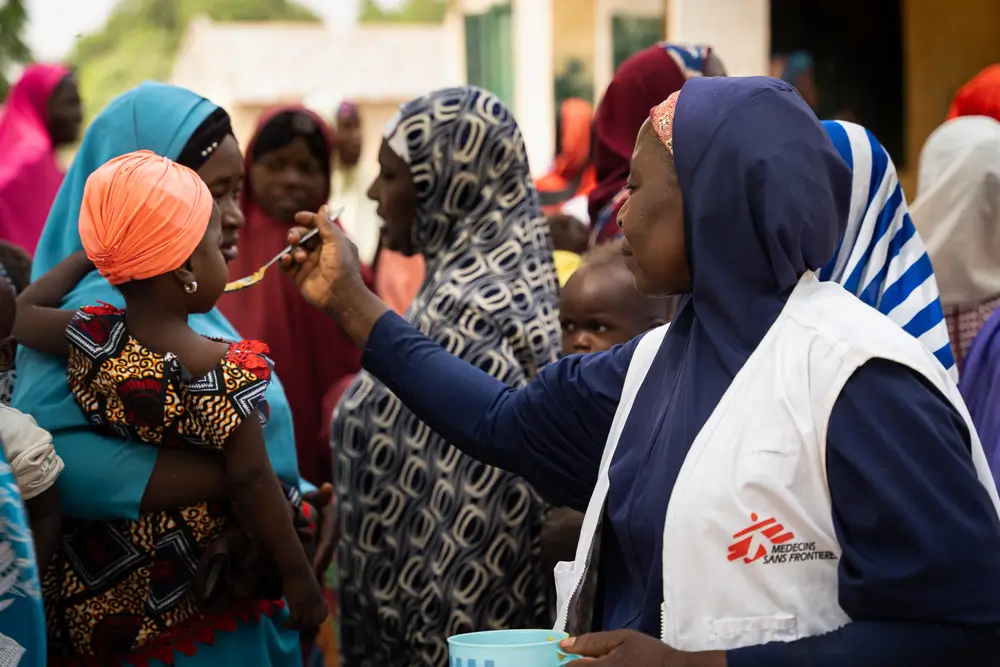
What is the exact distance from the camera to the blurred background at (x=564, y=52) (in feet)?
30.2

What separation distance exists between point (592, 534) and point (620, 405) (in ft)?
0.77

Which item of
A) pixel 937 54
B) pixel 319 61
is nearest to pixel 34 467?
pixel 937 54

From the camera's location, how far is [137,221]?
242 centimetres

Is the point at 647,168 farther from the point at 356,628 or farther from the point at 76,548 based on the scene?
the point at 356,628

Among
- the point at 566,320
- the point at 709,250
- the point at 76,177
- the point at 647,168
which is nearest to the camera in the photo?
the point at 709,250

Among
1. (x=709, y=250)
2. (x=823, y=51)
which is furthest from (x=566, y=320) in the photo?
(x=823, y=51)

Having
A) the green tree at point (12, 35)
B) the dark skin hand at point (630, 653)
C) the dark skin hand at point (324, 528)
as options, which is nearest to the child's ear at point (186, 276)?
the dark skin hand at point (324, 528)

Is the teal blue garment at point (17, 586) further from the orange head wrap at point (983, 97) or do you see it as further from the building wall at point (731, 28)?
the building wall at point (731, 28)

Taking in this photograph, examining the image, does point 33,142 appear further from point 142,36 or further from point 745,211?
point 142,36

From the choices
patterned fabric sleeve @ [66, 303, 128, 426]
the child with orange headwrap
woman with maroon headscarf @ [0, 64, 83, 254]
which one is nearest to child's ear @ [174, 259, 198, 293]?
the child with orange headwrap

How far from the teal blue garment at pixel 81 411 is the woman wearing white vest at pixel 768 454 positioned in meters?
0.90

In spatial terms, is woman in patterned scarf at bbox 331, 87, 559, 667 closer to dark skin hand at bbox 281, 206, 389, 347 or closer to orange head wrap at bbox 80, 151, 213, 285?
dark skin hand at bbox 281, 206, 389, 347

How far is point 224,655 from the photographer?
8.63 feet

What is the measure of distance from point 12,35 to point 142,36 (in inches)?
384
